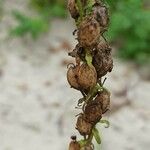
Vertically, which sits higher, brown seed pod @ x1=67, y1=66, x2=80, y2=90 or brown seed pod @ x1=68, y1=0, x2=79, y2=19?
brown seed pod @ x1=68, y1=0, x2=79, y2=19

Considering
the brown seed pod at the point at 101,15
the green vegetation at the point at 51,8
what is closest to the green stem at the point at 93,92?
the brown seed pod at the point at 101,15

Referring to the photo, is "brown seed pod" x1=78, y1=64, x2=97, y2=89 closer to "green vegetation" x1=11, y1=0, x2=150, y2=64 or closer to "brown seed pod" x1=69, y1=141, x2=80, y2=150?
"brown seed pod" x1=69, y1=141, x2=80, y2=150

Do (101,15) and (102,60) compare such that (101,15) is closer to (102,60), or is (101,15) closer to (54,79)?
(102,60)

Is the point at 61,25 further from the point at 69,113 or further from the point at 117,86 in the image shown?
the point at 69,113

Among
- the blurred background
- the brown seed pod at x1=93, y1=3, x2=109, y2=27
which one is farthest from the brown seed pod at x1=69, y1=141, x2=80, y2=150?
the blurred background

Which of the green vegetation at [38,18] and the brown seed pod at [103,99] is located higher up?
the green vegetation at [38,18]

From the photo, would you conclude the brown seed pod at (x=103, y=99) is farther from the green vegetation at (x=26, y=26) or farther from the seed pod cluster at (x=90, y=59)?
the green vegetation at (x=26, y=26)
